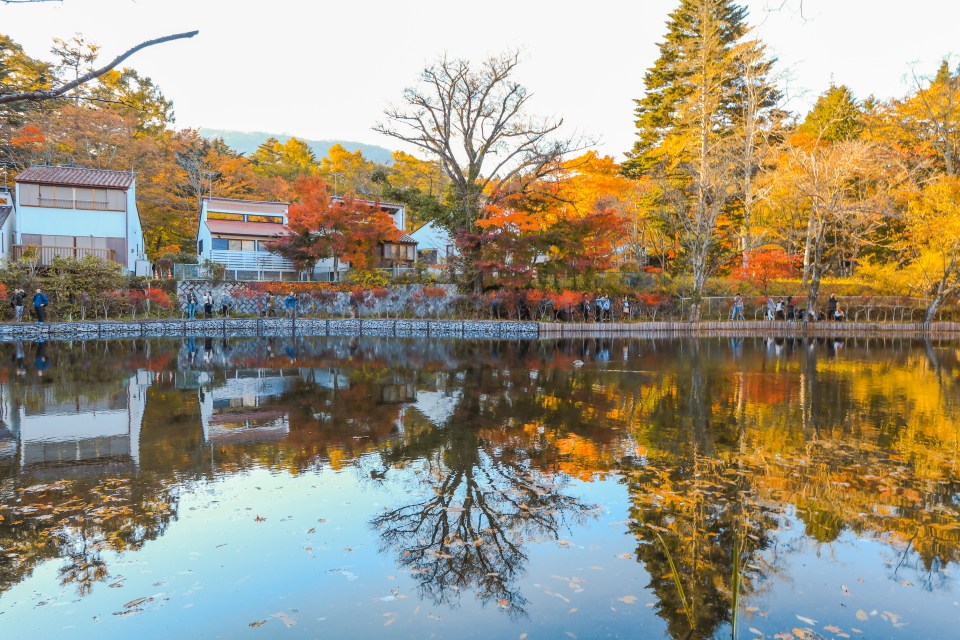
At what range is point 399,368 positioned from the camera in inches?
578

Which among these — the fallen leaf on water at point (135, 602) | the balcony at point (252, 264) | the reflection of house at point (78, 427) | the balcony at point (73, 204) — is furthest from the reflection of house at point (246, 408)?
the balcony at point (73, 204)

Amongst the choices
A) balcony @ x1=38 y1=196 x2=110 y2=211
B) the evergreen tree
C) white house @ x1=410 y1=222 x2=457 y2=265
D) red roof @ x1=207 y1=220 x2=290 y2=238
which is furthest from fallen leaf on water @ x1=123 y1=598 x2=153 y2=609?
the evergreen tree

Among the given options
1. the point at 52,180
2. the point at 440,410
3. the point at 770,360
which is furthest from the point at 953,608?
the point at 52,180

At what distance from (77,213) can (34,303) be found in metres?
8.41

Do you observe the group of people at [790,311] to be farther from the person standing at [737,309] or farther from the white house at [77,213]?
the white house at [77,213]

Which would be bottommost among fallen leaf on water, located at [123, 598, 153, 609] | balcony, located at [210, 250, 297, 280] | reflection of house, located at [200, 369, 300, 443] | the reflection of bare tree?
fallen leaf on water, located at [123, 598, 153, 609]

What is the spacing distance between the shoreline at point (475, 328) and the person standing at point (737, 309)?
5.81 feet

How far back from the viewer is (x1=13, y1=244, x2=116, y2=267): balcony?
1041 inches

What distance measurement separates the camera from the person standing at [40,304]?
22344 millimetres

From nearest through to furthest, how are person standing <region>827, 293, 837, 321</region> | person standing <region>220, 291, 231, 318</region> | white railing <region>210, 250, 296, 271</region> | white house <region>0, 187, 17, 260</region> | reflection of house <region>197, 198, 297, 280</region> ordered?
white house <region>0, 187, 17, 260</region> < person standing <region>220, 291, 231, 318</region> < person standing <region>827, 293, 837, 321</region> < white railing <region>210, 250, 296, 271</region> < reflection of house <region>197, 198, 297, 280</region>

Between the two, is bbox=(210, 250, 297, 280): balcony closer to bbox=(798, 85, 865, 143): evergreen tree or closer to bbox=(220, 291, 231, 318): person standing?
bbox=(220, 291, 231, 318): person standing

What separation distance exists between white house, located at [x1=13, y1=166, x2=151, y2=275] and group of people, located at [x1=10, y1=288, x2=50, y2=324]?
5171mm

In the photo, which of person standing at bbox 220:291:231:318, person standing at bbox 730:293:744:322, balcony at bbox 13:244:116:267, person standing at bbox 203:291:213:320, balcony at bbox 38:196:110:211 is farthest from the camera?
person standing at bbox 730:293:744:322

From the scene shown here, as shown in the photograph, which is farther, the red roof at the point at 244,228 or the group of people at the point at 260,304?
the red roof at the point at 244,228
